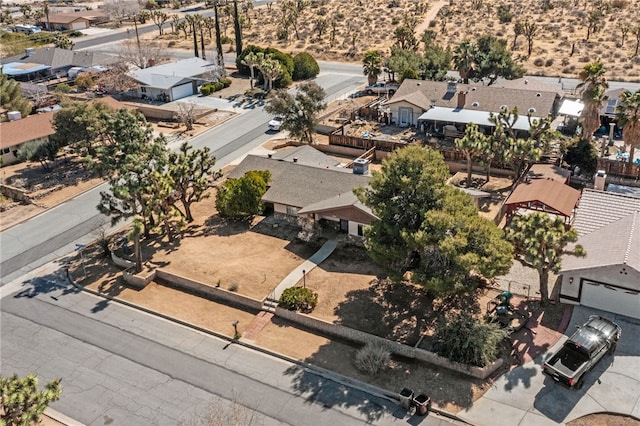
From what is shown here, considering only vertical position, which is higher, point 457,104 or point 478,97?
point 478,97

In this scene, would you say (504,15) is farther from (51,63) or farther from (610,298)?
(610,298)

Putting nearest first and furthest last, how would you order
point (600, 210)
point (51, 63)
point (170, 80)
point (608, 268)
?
1. point (608, 268)
2. point (600, 210)
3. point (170, 80)
4. point (51, 63)

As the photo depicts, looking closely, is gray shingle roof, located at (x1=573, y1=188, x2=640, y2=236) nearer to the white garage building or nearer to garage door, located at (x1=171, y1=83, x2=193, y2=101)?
the white garage building

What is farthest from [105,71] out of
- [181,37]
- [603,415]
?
[603,415]

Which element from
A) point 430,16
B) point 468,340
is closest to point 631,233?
point 468,340

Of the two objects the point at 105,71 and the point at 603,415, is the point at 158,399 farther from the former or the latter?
the point at 105,71

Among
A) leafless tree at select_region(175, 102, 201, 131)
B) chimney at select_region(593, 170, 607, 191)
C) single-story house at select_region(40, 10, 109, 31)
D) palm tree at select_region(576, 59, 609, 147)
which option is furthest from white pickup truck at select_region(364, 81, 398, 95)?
single-story house at select_region(40, 10, 109, 31)

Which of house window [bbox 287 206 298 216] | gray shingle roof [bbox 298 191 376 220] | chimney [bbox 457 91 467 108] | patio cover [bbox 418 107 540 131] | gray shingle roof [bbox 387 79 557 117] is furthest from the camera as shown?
chimney [bbox 457 91 467 108]

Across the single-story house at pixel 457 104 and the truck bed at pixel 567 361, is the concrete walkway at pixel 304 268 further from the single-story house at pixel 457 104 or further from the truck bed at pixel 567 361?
the single-story house at pixel 457 104
